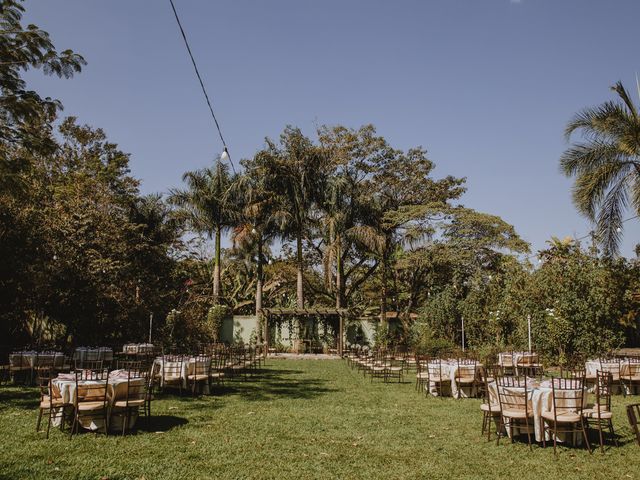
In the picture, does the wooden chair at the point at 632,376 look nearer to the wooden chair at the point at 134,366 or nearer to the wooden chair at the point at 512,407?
the wooden chair at the point at 512,407

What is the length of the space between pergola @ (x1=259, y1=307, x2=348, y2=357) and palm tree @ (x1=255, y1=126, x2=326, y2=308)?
238 cm

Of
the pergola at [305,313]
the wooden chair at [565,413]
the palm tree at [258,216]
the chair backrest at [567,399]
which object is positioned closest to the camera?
the wooden chair at [565,413]

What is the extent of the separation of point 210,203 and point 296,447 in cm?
2702

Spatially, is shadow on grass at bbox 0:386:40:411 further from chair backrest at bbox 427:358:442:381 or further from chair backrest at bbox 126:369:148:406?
chair backrest at bbox 427:358:442:381

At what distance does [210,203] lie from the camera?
33344 millimetres

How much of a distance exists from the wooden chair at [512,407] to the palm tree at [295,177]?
23937 mm

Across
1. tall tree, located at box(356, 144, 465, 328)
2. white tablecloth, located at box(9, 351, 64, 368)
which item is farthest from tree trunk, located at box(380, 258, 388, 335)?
white tablecloth, located at box(9, 351, 64, 368)

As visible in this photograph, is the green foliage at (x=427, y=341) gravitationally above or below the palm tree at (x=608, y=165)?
below

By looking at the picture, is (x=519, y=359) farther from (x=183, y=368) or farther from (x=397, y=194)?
(x=397, y=194)

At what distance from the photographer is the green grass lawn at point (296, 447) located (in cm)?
648

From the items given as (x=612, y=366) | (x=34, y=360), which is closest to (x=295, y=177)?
(x=34, y=360)

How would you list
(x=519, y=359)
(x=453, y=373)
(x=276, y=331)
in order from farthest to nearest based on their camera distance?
(x=276, y=331), (x=519, y=359), (x=453, y=373)

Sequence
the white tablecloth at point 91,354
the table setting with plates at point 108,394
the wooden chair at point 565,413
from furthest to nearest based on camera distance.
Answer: the white tablecloth at point 91,354 → the table setting with plates at point 108,394 → the wooden chair at point 565,413

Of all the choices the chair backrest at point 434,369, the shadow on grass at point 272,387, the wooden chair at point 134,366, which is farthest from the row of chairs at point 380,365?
the wooden chair at point 134,366
